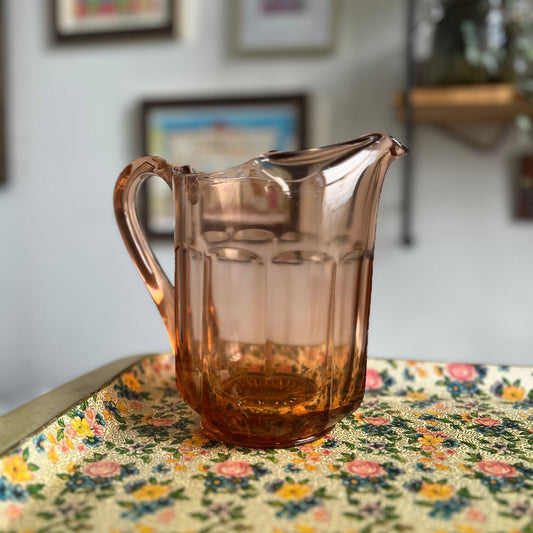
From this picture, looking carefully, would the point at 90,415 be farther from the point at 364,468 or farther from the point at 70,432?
the point at 364,468

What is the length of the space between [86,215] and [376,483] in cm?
134

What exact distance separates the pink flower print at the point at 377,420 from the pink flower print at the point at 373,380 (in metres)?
0.08

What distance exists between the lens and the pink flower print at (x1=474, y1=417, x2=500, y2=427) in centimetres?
41

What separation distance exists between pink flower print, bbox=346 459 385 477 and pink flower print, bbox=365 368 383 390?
167mm

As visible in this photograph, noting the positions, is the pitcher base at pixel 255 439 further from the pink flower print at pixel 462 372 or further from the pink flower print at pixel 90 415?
the pink flower print at pixel 462 372

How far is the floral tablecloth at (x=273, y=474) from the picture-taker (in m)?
0.28

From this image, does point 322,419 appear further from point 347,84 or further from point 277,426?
A: point 347,84

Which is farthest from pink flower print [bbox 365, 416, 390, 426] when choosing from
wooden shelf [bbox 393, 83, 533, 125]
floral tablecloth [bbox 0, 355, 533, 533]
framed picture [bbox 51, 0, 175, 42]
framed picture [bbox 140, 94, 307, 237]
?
framed picture [bbox 51, 0, 175, 42]

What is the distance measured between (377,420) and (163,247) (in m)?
1.11

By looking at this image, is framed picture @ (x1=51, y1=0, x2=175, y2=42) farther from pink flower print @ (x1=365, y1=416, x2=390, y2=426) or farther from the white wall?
pink flower print @ (x1=365, y1=416, x2=390, y2=426)

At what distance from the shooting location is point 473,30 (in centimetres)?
110

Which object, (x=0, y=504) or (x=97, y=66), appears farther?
(x=97, y=66)

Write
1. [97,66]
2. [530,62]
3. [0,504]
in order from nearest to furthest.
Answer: [0,504], [530,62], [97,66]

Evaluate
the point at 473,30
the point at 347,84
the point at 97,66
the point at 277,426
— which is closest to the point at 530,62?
the point at 473,30
